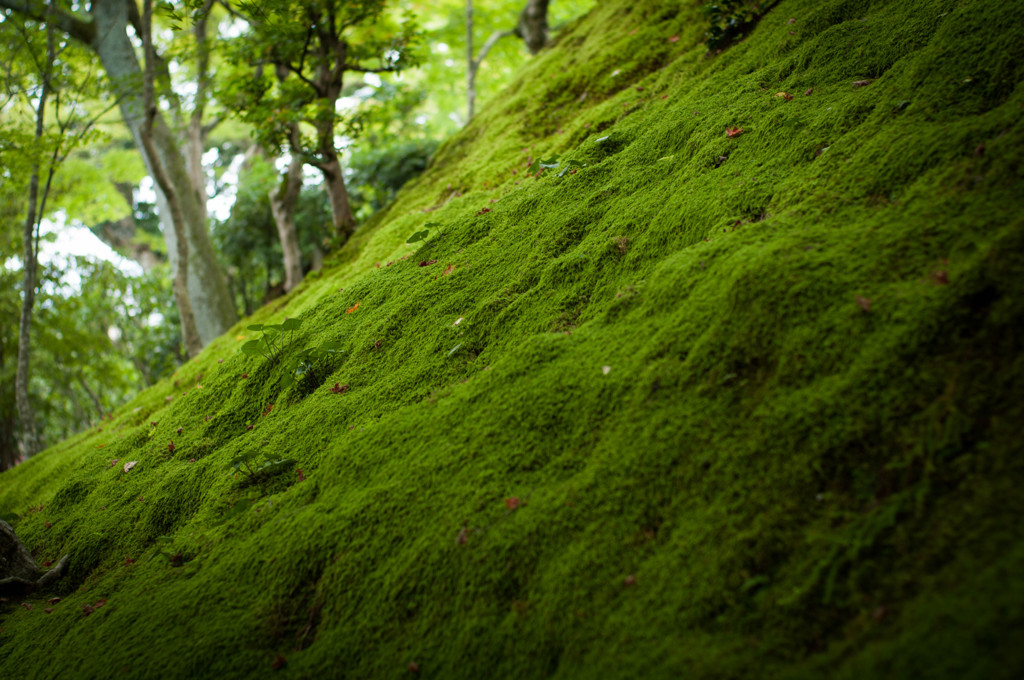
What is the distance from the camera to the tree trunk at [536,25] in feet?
25.3

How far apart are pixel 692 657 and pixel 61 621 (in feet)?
9.86

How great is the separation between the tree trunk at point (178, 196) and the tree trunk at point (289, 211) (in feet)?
3.67

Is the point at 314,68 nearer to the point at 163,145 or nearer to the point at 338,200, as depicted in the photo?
the point at 338,200

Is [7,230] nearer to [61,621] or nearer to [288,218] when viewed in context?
[288,218]

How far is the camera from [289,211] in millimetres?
8719

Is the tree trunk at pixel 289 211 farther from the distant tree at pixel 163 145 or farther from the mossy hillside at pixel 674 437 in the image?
the mossy hillside at pixel 674 437

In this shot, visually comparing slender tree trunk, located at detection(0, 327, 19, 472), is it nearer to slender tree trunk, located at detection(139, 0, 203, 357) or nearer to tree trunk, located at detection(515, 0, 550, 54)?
slender tree trunk, located at detection(139, 0, 203, 357)

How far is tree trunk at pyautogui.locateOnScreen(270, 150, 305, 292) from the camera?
27.7ft

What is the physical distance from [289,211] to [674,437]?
816 centimetres

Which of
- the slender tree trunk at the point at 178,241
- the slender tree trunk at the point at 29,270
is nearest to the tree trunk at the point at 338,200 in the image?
the slender tree trunk at the point at 178,241

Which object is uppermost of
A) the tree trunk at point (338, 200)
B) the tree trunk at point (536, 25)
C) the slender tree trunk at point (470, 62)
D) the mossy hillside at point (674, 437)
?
the slender tree trunk at point (470, 62)

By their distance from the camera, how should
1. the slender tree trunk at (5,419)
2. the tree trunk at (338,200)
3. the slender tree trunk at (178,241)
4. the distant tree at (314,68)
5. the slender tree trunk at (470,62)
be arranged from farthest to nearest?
the slender tree trunk at (5,419) < the slender tree trunk at (470,62) < the slender tree trunk at (178,241) < the tree trunk at (338,200) < the distant tree at (314,68)

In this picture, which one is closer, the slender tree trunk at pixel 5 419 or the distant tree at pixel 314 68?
the distant tree at pixel 314 68

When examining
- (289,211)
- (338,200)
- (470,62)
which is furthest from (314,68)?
(470,62)
